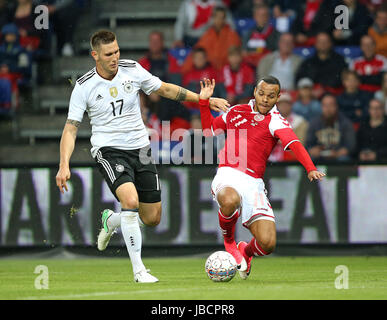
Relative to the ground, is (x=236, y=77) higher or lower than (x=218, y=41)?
lower

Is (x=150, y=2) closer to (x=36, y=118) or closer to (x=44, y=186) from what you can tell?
(x=36, y=118)

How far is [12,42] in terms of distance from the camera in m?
15.3

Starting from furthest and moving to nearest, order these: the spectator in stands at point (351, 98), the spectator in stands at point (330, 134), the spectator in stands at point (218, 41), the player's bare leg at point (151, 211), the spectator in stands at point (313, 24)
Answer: the spectator in stands at point (313, 24), the spectator in stands at point (218, 41), the spectator in stands at point (351, 98), the spectator in stands at point (330, 134), the player's bare leg at point (151, 211)

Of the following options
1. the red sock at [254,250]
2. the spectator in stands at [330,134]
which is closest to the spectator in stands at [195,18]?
the spectator in stands at [330,134]

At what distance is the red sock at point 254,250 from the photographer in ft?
28.7

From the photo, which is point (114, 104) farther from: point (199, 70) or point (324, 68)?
point (324, 68)

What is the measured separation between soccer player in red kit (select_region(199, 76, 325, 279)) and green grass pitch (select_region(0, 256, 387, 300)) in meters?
0.45

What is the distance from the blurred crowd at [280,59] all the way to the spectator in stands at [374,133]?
0.6 inches

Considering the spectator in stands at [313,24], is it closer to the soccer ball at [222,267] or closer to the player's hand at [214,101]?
the player's hand at [214,101]

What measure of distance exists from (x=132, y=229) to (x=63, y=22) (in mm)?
8656

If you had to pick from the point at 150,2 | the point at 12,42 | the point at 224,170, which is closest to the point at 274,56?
the point at 150,2

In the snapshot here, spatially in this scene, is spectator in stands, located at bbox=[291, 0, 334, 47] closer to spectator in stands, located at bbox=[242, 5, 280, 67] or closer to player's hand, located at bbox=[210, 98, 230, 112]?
spectator in stands, located at bbox=[242, 5, 280, 67]

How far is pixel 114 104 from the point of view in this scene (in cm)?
860

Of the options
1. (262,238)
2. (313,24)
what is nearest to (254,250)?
(262,238)
